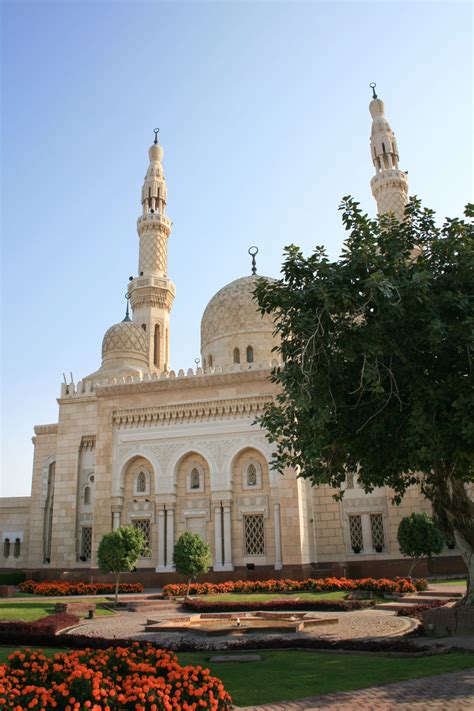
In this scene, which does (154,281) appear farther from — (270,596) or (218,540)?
(270,596)

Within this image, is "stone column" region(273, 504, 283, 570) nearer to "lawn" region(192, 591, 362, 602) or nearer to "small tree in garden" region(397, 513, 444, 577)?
"lawn" region(192, 591, 362, 602)

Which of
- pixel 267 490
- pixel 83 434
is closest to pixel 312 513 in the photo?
pixel 267 490

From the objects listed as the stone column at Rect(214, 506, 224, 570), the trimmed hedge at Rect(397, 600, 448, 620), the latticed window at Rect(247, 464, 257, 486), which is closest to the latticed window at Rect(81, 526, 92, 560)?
the stone column at Rect(214, 506, 224, 570)

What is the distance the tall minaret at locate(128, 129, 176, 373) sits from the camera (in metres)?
33.9

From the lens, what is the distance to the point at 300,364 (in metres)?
9.94

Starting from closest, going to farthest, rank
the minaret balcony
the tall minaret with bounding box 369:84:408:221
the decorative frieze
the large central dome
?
the decorative frieze < the large central dome < the tall minaret with bounding box 369:84:408:221 < the minaret balcony

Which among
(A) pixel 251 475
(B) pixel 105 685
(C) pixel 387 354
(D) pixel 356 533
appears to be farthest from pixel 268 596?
(B) pixel 105 685

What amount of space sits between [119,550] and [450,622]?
10.1 metres

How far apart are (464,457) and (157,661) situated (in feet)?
20.4

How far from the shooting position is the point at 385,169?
106 feet

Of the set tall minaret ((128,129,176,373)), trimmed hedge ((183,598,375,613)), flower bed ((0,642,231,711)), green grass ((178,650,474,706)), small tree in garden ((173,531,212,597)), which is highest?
tall minaret ((128,129,176,373))

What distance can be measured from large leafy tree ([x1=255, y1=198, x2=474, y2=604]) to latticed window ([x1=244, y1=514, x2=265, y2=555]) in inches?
475

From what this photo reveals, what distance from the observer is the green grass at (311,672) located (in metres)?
6.57

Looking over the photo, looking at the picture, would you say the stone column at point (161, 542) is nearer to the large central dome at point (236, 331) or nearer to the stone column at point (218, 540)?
the stone column at point (218, 540)
